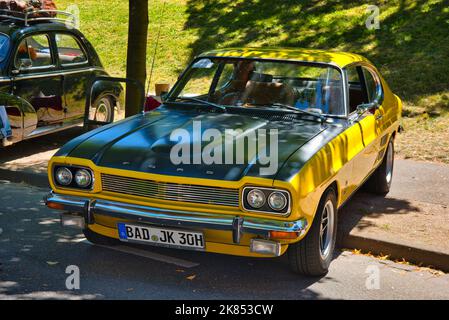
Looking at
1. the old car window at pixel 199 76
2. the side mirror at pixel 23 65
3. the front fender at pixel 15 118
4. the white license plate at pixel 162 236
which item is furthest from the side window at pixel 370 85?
the side mirror at pixel 23 65

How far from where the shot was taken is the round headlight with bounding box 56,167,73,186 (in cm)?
594

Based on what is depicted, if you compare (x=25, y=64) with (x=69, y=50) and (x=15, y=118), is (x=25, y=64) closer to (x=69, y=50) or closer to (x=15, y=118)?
(x=15, y=118)

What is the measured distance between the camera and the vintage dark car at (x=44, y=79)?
988 centimetres

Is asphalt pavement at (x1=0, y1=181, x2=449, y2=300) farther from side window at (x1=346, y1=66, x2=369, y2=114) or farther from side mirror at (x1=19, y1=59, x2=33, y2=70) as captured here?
side mirror at (x1=19, y1=59, x2=33, y2=70)

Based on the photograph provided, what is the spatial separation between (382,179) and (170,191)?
A: 345cm

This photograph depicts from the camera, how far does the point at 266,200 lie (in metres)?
5.36

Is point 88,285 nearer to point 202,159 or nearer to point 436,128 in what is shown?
point 202,159

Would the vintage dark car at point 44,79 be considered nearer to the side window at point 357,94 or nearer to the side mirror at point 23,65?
the side mirror at point 23,65

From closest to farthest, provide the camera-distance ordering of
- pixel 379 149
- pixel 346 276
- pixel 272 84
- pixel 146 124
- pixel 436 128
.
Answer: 1. pixel 346 276
2. pixel 146 124
3. pixel 272 84
4. pixel 379 149
5. pixel 436 128

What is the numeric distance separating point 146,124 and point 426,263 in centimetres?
265

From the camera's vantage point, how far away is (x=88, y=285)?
566cm

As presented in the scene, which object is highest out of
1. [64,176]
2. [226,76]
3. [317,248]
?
[226,76]

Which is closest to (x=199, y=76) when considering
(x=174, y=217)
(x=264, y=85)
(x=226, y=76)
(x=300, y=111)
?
(x=226, y=76)
